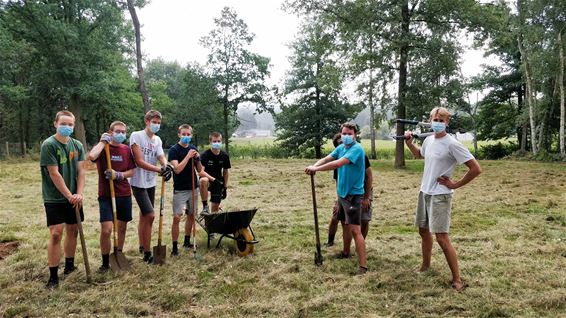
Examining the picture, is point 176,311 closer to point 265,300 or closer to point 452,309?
point 265,300

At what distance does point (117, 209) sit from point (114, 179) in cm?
38

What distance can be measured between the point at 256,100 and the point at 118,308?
2493 centimetres

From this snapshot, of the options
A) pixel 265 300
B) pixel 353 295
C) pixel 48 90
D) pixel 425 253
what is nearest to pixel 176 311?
pixel 265 300

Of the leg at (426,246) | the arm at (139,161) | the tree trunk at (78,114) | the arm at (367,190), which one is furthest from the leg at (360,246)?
the tree trunk at (78,114)

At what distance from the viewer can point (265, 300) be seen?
3670 mm

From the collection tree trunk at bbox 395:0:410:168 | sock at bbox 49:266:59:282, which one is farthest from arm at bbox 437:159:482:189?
tree trunk at bbox 395:0:410:168

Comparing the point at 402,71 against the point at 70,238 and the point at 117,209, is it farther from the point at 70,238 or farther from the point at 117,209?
the point at 70,238

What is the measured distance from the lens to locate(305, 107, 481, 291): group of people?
3.76 m

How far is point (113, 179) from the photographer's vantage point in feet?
14.0

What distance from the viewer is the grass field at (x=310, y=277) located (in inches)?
137

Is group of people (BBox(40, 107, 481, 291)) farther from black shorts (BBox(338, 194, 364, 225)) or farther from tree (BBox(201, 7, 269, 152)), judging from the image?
tree (BBox(201, 7, 269, 152))

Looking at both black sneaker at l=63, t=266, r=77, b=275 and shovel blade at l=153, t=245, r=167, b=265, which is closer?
black sneaker at l=63, t=266, r=77, b=275

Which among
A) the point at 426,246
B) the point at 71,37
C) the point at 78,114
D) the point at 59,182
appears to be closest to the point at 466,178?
the point at 426,246

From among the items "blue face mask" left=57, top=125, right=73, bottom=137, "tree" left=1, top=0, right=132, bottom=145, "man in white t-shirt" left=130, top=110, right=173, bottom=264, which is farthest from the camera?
"tree" left=1, top=0, right=132, bottom=145
